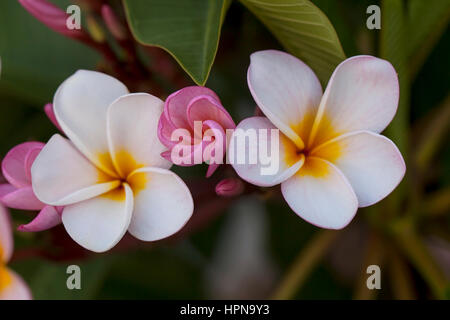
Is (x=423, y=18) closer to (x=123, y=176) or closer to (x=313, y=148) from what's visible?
(x=313, y=148)

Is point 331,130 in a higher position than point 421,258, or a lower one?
higher

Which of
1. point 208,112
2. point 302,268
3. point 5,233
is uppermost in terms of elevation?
point 208,112

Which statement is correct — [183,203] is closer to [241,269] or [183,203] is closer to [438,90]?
[438,90]

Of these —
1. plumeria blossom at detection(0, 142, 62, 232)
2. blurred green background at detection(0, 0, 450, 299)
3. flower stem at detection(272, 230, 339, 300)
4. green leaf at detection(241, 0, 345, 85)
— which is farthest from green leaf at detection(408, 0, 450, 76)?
plumeria blossom at detection(0, 142, 62, 232)

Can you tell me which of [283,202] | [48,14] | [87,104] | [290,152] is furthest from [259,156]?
[283,202]

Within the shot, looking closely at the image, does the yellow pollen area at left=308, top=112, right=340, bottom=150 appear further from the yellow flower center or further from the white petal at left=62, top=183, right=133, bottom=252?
the white petal at left=62, top=183, right=133, bottom=252

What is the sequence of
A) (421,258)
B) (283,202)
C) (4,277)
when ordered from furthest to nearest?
(283,202) < (421,258) < (4,277)
